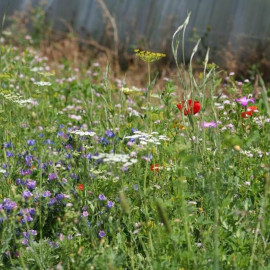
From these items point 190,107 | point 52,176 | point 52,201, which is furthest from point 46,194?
point 190,107

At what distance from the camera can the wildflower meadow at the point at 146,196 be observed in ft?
7.08

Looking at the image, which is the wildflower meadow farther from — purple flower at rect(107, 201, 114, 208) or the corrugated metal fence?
the corrugated metal fence

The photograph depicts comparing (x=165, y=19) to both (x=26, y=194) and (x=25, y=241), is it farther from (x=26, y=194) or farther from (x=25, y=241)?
(x=25, y=241)

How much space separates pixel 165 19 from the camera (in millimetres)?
7551

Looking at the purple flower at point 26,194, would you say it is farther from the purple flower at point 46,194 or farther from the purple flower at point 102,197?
the purple flower at point 102,197

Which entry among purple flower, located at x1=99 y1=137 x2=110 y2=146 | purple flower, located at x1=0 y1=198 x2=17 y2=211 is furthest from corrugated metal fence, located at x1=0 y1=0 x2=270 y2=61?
purple flower, located at x1=0 y1=198 x2=17 y2=211

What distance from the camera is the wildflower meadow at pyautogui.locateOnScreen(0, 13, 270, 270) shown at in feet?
7.08

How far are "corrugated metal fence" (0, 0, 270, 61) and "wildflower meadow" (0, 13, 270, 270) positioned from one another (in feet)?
11.9

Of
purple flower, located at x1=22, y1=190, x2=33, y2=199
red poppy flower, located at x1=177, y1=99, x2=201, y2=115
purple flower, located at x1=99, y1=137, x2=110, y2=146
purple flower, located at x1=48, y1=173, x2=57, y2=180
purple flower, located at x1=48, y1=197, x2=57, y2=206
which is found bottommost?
purple flower, located at x1=48, y1=197, x2=57, y2=206

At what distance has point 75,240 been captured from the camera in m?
2.51

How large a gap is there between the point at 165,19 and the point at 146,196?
17.7 feet

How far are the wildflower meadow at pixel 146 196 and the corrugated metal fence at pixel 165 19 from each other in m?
3.62

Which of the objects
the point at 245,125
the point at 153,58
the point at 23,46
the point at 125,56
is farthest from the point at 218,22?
the point at 153,58

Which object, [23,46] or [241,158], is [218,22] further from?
[241,158]
